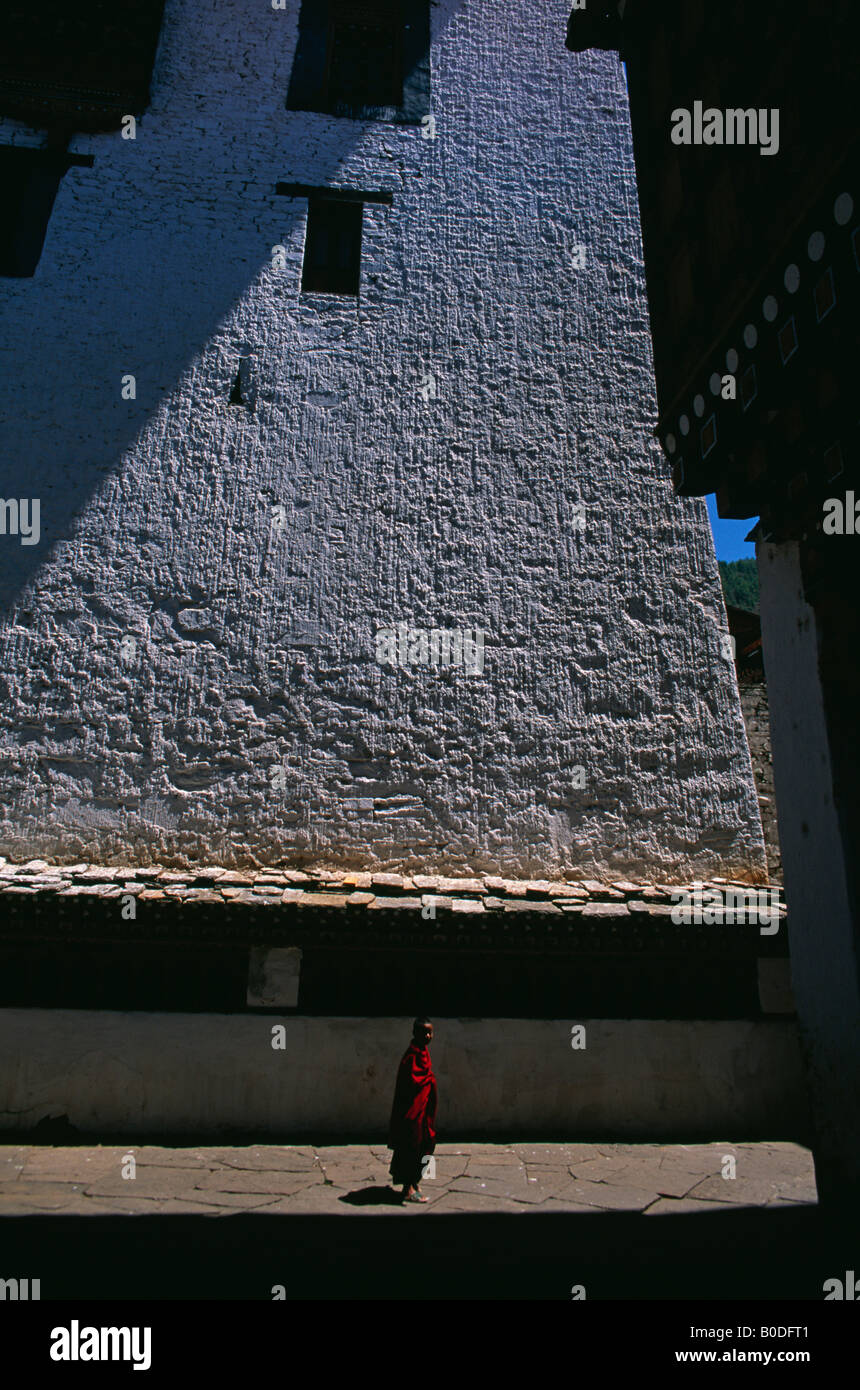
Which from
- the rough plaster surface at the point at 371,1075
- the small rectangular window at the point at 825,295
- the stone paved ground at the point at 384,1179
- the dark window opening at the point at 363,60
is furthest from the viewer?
the dark window opening at the point at 363,60

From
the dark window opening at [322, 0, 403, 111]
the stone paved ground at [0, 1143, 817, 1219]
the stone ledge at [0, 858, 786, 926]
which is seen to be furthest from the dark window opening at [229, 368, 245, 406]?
the stone paved ground at [0, 1143, 817, 1219]

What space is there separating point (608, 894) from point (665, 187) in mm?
5693

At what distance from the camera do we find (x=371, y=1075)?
670 centimetres

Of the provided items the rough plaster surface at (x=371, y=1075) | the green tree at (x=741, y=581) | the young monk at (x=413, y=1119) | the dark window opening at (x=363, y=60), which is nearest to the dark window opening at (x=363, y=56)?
the dark window opening at (x=363, y=60)

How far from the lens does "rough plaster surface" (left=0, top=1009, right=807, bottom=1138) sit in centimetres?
654

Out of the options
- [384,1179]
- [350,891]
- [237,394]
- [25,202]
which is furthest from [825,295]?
[25,202]

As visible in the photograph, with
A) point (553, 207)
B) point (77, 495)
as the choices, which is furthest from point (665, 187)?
point (77, 495)

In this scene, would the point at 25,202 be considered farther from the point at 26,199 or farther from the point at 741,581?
the point at 741,581

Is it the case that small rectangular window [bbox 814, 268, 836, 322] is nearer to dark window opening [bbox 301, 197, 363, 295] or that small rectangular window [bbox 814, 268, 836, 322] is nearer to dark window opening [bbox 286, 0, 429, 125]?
dark window opening [bbox 301, 197, 363, 295]

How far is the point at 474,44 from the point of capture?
10.9 meters

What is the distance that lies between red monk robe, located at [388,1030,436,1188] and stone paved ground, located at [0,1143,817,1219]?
0.22 metres

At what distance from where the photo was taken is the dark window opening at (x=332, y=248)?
32.2 ft

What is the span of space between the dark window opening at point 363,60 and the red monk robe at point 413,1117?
37.9 ft

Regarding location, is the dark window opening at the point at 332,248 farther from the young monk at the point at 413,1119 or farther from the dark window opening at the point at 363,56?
the young monk at the point at 413,1119
